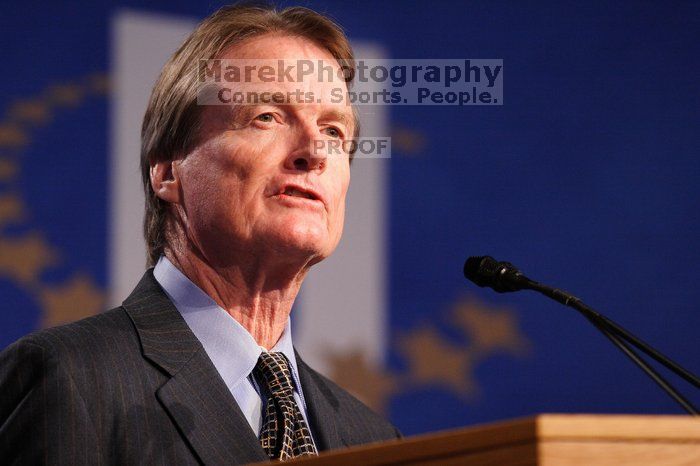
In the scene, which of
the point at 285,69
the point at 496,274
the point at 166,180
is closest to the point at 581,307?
the point at 496,274

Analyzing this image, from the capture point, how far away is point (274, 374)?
1.84 meters

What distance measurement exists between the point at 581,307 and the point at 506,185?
4.53 feet

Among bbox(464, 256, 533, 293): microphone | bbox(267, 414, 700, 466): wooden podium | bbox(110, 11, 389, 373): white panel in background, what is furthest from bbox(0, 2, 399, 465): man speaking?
bbox(267, 414, 700, 466): wooden podium

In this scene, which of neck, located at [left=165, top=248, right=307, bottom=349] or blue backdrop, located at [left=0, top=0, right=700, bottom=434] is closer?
neck, located at [left=165, top=248, right=307, bottom=349]

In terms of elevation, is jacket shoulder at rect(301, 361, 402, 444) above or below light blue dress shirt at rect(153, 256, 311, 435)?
below

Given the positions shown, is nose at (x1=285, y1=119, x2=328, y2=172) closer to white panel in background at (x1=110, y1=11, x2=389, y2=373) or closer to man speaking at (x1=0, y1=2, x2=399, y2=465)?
man speaking at (x1=0, y1=2, x2=399, y2=465)

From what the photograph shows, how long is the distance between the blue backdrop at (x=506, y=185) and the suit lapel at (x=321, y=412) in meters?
0.71

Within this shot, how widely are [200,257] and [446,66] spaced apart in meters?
1.24

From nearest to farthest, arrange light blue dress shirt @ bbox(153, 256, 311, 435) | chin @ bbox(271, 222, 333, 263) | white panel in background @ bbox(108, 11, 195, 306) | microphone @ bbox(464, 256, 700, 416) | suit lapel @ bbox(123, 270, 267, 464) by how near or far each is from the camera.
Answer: microphone @ bbox(464, 256, 700, 416), suit lapel @ bbox(123, 270, 267, 464), light blue dress shirt @ bbox(153, 256, 311, 435), chin @ bbox(271, 222, 333, 263), white panel in background @ bbox(108, 11, 195, 306)

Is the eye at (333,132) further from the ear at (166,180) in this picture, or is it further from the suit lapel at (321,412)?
the suit lapel at (321,412)

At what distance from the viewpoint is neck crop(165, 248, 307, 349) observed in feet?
6.36

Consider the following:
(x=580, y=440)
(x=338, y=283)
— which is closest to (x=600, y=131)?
(x=338, y=283)

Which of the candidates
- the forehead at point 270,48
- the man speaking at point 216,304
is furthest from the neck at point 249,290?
the forehead at point 270,48

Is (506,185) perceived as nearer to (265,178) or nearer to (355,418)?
(355,418)
